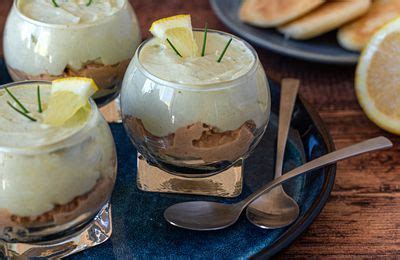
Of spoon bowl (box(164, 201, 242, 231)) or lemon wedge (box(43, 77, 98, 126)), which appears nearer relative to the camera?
lemon wedge (box(43, 77, 98, 126))

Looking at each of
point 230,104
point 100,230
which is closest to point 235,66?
point 230,104

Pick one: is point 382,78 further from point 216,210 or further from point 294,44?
point 216,210

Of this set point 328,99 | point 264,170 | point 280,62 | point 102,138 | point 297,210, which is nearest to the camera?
point 102,138

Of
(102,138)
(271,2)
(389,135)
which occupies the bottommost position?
(389,135)

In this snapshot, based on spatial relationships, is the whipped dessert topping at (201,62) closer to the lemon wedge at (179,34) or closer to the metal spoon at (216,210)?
the lemon wedge at (179,34)

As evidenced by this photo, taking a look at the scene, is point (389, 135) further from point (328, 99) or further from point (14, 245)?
point (14, 245)

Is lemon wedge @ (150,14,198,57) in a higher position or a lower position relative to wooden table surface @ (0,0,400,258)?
higher

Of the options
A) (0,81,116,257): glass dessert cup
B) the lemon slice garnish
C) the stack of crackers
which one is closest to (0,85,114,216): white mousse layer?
(0,81,116,257): glass dessert cup

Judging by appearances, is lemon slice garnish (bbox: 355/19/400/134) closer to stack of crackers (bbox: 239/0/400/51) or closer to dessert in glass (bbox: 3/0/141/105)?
stack of crackers (bbox: 239/0/400/51)
